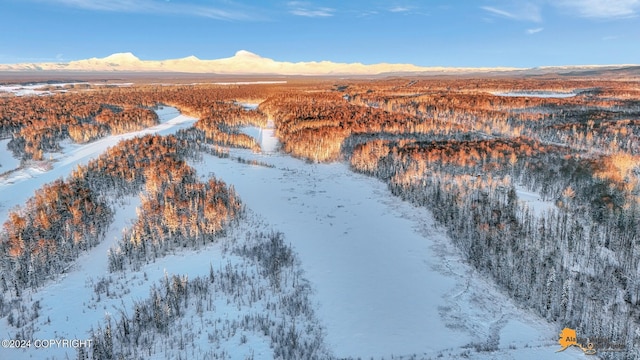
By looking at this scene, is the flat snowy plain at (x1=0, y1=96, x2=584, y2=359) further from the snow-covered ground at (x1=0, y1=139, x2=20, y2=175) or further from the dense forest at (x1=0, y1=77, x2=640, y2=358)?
the snow-covered ground at (x1=0, y1=139, x2=20, y2=175)

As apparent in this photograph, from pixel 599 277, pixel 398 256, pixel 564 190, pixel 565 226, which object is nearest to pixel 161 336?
pixel 398 256

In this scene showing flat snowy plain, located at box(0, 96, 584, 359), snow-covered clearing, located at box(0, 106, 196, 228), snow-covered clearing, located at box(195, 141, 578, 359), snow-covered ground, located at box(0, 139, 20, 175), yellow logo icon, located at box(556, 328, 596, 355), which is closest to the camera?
yellow logo icon, located at box(556, 328, 596, 355)

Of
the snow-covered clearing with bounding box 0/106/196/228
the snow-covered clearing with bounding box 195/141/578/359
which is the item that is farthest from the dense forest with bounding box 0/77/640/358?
the snow-covered clearing with bounding box 0/106/196/228

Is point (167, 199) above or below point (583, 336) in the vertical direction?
above

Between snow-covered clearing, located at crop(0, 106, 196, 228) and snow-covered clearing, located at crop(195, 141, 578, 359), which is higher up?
snow-covered clearing, located at crop(0, 106, 196, 228)

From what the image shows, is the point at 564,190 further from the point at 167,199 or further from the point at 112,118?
the point at 112,118

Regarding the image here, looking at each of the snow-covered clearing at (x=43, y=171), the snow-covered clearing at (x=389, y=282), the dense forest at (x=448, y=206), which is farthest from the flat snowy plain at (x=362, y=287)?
the dense forest at (x=448, y=206)
